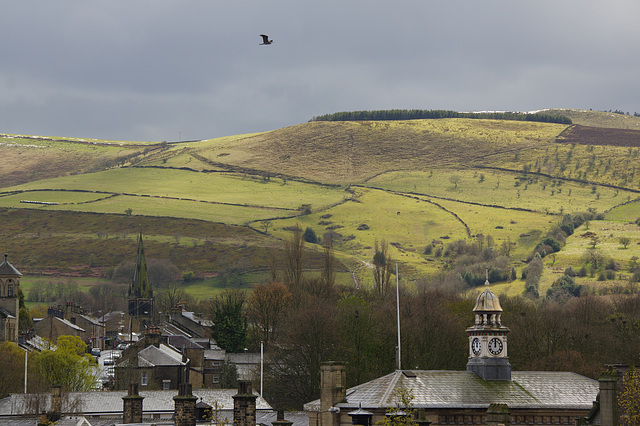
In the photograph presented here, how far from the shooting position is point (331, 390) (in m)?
64.6

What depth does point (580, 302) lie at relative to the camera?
546ft

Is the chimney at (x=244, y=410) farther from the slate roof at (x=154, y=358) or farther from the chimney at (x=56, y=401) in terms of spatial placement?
the slate roof at (x=154, y=358)

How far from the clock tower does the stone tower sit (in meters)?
86.2

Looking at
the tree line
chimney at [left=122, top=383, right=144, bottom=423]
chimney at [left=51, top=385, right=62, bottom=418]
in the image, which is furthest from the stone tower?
chimney at [left=122, top=383, right=144, bottom=423]

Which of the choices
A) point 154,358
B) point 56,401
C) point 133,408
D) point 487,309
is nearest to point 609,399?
point 487,309

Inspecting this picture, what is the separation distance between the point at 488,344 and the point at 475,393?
211 inches

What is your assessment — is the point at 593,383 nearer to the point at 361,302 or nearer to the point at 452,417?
the point at 452,417

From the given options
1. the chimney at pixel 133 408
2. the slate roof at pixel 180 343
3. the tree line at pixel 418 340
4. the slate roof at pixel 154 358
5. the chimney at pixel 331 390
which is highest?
the chimney at pixel 331 390

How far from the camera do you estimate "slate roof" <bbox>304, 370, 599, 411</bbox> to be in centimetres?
6531

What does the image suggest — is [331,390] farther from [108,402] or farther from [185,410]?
[108,402]

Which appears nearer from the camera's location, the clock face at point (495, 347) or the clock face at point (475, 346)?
the clock face at point (495, 347)

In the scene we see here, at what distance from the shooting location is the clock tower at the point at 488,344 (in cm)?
7100

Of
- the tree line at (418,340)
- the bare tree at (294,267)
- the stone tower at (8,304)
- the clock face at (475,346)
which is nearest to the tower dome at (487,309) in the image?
the clock face at (475,346)

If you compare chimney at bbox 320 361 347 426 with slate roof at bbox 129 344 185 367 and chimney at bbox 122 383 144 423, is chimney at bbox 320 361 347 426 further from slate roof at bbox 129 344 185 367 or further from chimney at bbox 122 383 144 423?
slate roof at bbox 129 344 185 367
